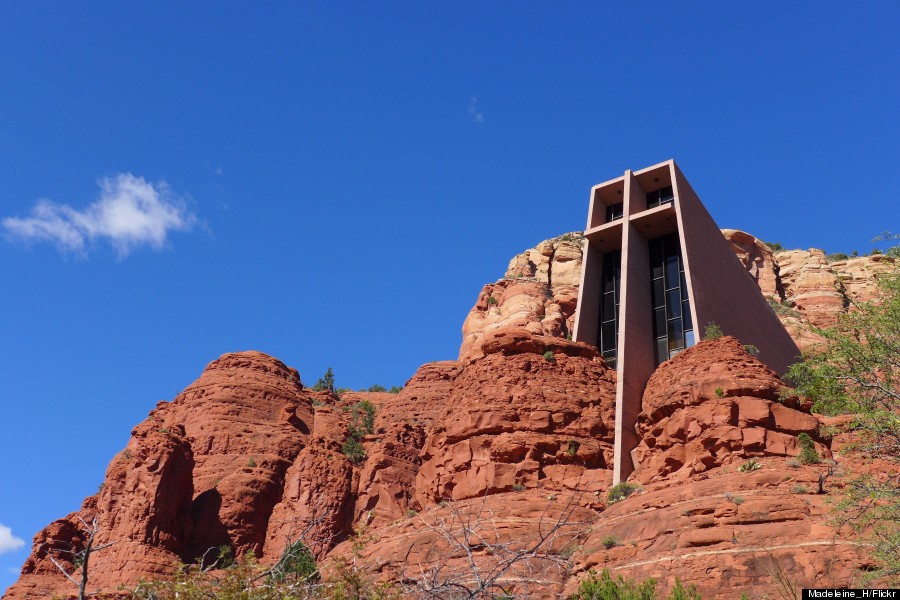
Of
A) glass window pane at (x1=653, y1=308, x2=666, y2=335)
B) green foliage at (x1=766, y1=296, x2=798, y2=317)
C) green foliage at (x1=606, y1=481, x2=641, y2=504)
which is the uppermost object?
green foliage at (x1=766, y1=296, x2=798, y2=317)

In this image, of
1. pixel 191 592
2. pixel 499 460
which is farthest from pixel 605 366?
pixel 191 592

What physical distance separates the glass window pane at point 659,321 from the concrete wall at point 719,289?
2407mm

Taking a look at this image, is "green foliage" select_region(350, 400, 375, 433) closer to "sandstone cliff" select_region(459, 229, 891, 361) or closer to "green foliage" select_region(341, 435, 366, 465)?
"green foliage" select_region(341, 435, 366, 465)

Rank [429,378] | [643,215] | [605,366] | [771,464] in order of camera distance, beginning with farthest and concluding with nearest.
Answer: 1. [429,378]
2. [643,215]
3. [605,366]
4. [771,464]

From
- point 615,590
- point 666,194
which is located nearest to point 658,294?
point 666,194

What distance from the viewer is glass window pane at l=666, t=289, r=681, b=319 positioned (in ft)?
143

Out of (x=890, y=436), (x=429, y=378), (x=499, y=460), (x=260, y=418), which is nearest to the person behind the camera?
(x=890, y=436)

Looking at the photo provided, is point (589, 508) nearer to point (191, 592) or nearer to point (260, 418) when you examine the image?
point (191, 592)

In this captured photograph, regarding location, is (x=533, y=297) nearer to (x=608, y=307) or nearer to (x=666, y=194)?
(x=608, y=307)

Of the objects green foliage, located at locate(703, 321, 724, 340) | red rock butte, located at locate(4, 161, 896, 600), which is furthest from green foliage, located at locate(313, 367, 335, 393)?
green foliage, located at locate(703, 321, 724, 340)

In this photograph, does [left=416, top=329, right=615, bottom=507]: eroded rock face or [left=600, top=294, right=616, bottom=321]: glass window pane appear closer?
[left=416, top=329, right=615, bottom=507]: eroded rock face

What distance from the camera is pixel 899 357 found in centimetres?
2281

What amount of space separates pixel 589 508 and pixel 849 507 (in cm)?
1052

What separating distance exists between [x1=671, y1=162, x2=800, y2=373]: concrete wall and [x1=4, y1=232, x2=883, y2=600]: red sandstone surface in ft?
20.1
